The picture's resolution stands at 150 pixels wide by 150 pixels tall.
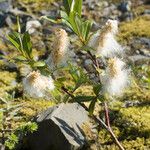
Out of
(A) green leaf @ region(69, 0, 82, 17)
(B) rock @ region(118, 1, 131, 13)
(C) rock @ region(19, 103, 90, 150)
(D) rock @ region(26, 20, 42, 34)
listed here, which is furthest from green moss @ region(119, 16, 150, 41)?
(A) green leaf @ region(69, 0, 82, 17)

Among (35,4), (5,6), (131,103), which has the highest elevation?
(5,6)

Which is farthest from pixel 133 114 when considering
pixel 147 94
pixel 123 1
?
pixel 123 1

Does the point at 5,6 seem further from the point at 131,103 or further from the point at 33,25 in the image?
the point at 131,103

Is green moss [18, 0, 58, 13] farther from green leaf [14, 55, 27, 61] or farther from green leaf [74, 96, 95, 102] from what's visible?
green leaf [14, 55, 27, 61]

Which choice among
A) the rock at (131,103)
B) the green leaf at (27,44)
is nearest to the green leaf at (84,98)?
the green leaf at (27,44)

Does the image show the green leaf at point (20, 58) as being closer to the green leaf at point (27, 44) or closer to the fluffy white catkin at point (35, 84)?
the green leaf at point (27, 44)

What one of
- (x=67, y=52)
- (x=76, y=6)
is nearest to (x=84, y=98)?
(x=67, y=52)

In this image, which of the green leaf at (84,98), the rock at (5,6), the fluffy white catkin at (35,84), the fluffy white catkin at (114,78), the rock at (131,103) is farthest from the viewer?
the rock at (5,6)
